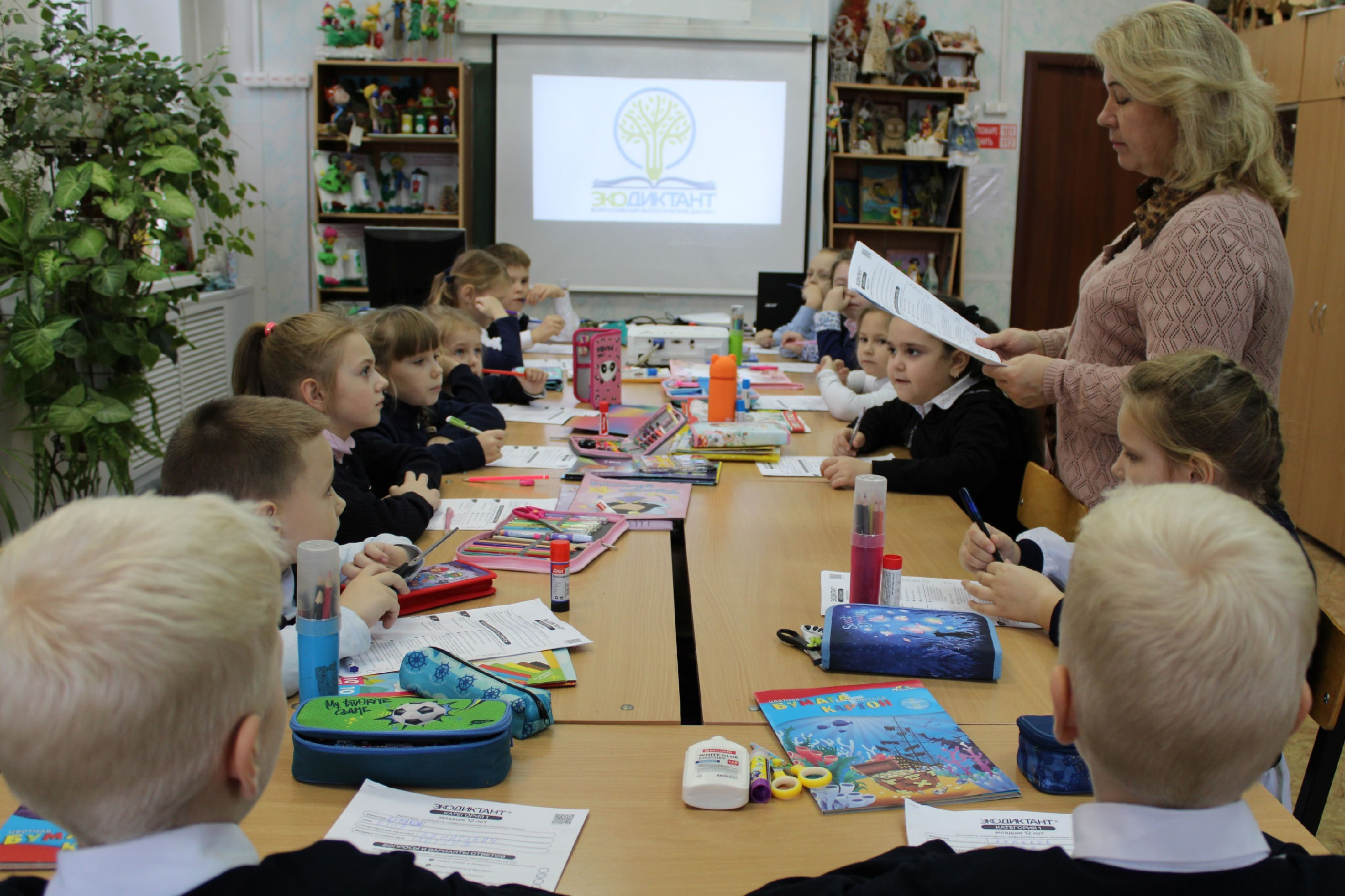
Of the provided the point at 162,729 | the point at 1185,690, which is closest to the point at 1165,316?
the point at 1185,690

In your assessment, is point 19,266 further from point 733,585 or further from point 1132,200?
point 1132,200

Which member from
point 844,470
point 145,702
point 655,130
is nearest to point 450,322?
point 844,470

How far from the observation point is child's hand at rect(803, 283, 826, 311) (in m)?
4.91

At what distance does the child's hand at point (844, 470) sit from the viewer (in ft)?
7.87

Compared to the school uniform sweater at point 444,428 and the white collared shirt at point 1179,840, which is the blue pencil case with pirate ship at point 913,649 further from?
the school uniform sweater at point 444,428

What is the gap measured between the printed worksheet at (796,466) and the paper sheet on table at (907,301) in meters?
0.42

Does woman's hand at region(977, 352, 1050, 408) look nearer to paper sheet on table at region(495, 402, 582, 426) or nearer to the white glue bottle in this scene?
the white glue bottle

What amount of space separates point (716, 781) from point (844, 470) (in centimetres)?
138

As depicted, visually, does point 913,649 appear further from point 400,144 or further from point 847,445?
point 400,144

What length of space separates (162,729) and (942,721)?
0.89 meters

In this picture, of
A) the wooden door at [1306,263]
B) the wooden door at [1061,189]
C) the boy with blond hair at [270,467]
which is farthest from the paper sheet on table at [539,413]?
the wooden door at [1061,189]

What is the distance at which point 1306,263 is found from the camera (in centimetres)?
435

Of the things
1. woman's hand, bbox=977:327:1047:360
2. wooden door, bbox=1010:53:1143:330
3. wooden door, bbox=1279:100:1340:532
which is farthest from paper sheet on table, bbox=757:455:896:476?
wooden door, bbox=1010:53:1143:330

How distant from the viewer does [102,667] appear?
685 mm
